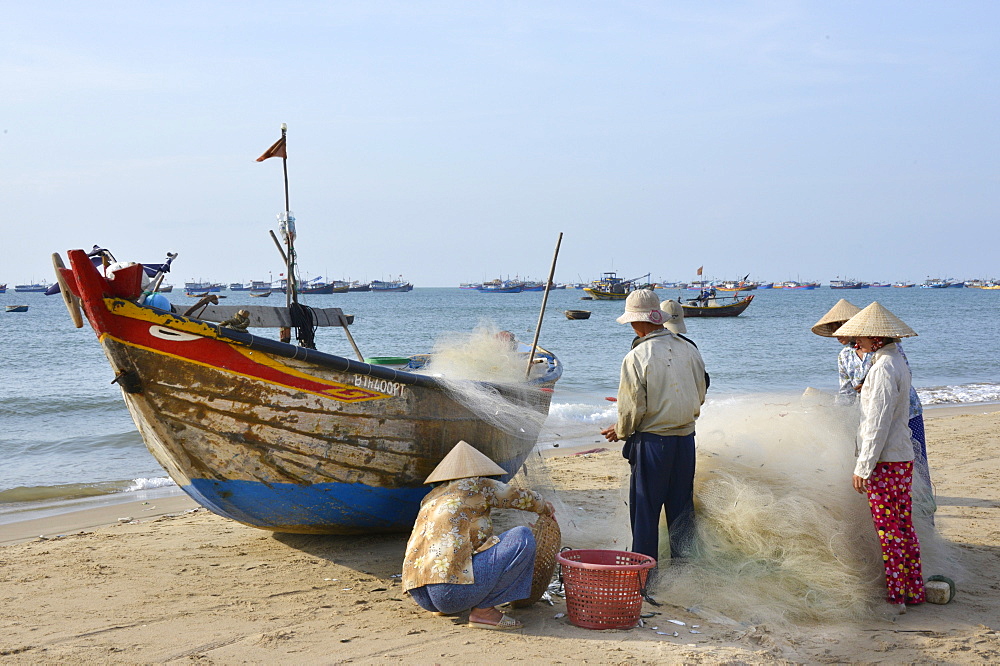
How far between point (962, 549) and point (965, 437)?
18.4 feet

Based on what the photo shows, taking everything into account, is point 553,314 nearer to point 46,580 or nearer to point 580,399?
point 580,399

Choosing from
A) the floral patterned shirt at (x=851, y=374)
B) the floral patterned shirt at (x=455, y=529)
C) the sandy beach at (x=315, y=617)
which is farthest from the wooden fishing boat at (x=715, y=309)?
the floral patterned shirt at (x=455, y=529)

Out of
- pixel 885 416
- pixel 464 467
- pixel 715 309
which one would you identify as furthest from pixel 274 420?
pixel 715 309

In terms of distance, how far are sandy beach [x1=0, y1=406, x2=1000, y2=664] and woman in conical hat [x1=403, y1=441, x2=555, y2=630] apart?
16 centimetres

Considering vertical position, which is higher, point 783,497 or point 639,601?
point 783,497

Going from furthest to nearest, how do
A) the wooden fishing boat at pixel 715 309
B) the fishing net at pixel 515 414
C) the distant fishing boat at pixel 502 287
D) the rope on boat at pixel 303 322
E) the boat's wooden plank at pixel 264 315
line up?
the distant fishing boat at pixel 502 287 < the wooden fishing boat at pixel 715 309 < the rope on boat at pixel 303 322 < the boat's wooden plank at pixel 264 315 < the fishing net at pixel 515 414

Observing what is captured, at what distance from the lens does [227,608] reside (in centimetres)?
453

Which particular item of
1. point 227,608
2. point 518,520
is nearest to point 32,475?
point 227,608

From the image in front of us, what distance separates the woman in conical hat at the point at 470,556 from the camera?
3908 mm

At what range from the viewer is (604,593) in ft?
13.1

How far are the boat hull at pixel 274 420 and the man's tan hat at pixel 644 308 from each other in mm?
1494

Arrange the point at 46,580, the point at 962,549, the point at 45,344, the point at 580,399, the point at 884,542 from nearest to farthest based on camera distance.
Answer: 1. the point at 884,542
2. the point at 46,580
3. the point at 962,549
4. the point at 580,399
5. the point at 45,344

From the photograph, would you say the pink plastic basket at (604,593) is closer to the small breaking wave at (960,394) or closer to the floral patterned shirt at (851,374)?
the floral patterned shirt at (851,374)

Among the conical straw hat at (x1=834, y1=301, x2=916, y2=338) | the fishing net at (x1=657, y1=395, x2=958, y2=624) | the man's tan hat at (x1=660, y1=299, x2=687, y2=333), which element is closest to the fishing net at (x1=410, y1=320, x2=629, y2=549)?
the fishing net at (x1=657, y1=395, x2=958, y2=624)
